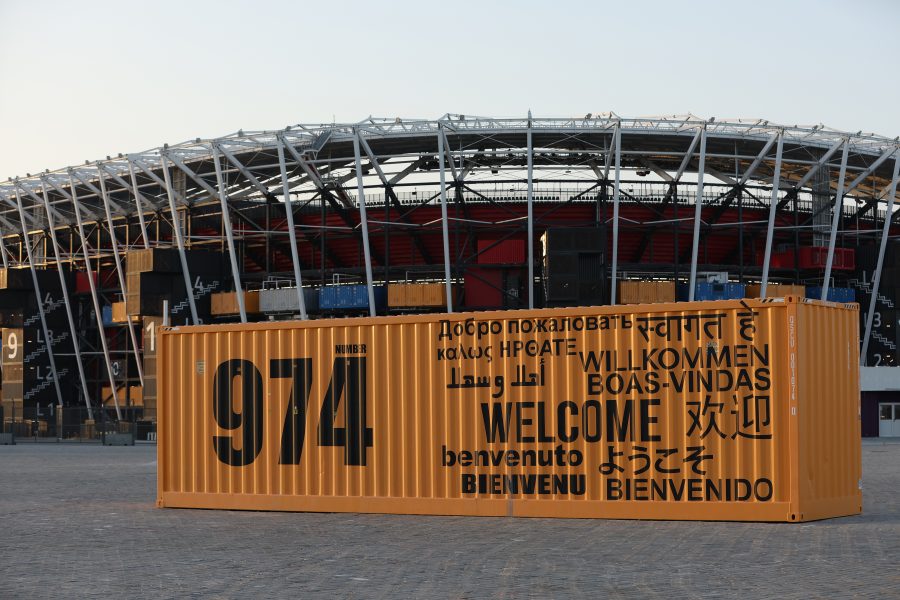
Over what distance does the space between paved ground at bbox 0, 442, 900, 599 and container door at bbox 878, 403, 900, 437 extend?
49.5m

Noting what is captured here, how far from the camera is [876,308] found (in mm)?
81000

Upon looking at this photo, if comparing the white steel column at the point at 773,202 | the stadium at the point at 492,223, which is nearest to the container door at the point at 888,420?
the stadium at the point at 492,223

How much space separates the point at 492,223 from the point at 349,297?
9.74m

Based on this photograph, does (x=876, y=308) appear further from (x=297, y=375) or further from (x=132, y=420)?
(x=297, y=375)

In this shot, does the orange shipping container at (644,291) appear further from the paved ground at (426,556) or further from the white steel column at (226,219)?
the paved ground at (426,556)

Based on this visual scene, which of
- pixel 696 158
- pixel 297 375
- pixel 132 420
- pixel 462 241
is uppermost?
pixel 696 158

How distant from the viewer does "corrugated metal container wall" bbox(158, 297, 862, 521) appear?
19188mm

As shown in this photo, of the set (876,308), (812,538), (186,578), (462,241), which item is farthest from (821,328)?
(876,308)

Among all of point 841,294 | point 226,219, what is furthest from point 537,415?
point 841,294

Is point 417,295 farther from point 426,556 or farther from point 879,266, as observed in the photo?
point 426,556

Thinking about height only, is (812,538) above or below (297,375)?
below

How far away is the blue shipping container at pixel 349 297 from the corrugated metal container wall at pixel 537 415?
5252 centimetres

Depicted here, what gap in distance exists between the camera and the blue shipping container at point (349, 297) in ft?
249

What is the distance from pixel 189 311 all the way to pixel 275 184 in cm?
998
